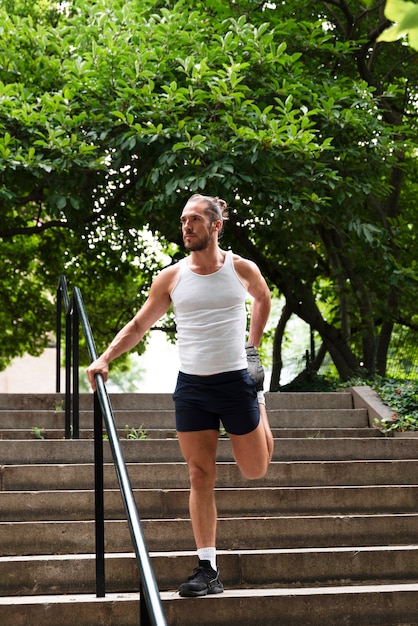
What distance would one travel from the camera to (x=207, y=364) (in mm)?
3812

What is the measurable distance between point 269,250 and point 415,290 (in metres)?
2.75

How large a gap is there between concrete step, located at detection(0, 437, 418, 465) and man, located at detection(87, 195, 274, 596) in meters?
2.04

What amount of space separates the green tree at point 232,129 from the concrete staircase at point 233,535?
10.8ft

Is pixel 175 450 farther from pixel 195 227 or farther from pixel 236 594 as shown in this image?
pixel 195 227

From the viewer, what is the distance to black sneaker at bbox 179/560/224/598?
3.94 m

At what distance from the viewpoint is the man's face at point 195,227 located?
150 inches

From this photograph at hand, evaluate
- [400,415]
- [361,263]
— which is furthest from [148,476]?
[361,263]

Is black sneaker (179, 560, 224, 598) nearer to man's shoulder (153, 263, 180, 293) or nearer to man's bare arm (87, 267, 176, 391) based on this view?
man's bare arm (87, 267, 176, 391)

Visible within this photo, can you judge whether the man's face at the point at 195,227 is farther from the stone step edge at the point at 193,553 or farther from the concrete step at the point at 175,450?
the concrete step at the point at 175,450

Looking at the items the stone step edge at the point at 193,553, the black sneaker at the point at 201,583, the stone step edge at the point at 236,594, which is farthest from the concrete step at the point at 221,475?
the black sneaker at the point at 201,583

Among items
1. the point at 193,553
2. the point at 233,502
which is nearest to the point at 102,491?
the point at 193,553

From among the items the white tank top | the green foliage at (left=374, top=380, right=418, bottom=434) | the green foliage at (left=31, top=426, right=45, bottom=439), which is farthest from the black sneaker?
the green foliage at (left=374, top=380, right=418, bottom=434)

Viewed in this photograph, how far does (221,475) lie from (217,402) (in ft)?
6.22

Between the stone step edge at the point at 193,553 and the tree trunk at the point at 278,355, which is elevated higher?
the tree trunk at the point at 278,355
